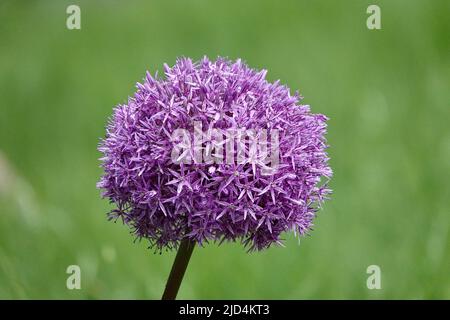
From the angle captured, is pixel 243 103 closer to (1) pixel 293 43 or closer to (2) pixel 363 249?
(2) pixel 363 249

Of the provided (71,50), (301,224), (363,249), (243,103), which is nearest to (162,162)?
(243,103)
